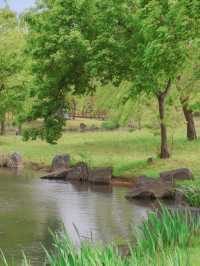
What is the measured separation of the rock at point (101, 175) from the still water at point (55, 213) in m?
1.69

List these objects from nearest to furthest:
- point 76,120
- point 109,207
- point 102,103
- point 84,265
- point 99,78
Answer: point 84,265 < point 109,207 < point 99,78 < point 102,103 < point 76,120

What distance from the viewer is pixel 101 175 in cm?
4312

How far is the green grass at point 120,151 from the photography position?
43188 millimetres

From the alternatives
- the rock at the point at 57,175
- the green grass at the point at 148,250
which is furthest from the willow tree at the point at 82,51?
the green grass at the point at 148,250

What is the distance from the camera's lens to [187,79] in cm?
5328

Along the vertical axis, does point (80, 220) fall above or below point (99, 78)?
below

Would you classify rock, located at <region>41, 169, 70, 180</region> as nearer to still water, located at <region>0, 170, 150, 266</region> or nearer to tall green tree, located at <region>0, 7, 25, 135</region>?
still water, located at <region>0, 170, 150, 266</region>

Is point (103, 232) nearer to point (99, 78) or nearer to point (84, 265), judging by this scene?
point (84, 265)

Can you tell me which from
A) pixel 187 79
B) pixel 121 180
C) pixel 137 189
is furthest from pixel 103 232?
pixel 187 79

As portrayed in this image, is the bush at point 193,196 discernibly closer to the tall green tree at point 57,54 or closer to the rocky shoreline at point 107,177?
the rocky shoreline at point 107,177

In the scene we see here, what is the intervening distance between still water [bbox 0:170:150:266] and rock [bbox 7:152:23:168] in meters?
7.92

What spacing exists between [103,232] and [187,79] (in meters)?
30.2

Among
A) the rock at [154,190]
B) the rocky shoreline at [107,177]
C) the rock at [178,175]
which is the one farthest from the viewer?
the rock at [178,175]

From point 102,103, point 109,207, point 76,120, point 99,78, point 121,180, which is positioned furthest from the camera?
point 76,120
